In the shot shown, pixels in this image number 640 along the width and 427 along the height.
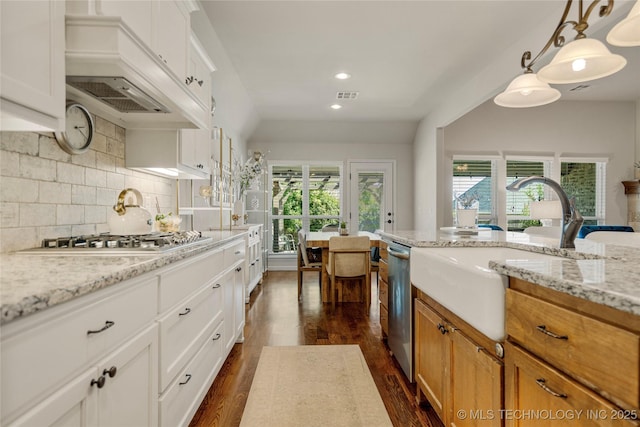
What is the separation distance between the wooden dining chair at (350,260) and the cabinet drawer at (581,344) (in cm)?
286

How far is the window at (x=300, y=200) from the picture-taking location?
22.4 feet

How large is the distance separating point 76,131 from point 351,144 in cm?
555

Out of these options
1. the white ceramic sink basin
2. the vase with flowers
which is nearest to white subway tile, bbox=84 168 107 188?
the white ceramic sink basin

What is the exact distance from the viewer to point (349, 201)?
22.6 feet

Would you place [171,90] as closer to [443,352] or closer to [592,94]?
[443,352]

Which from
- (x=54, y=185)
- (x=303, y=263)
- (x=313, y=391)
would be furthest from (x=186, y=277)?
(x=303, y=263)

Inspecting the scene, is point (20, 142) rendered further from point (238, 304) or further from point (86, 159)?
point (238, 304)

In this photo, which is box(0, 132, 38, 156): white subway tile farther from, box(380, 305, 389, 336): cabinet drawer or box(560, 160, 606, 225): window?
box(560, 160, 606, 225): window

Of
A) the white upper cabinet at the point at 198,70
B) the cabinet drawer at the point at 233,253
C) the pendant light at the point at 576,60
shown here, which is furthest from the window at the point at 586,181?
the white upper cabinet at the point at 198,70

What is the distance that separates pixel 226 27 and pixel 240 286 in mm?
2290

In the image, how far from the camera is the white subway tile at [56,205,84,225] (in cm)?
167

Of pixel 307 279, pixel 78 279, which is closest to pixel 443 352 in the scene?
pixel 78 279

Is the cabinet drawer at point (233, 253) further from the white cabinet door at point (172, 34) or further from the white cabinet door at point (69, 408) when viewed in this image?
the white cabinet door at point (69, 408)

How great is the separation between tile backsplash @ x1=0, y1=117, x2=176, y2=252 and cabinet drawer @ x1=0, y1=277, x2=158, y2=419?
73 centimetres
